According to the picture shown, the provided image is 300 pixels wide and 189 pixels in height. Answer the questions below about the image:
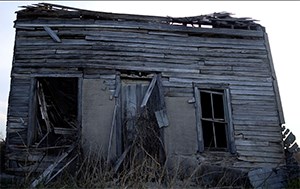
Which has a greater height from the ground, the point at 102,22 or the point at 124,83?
the point at 102,22

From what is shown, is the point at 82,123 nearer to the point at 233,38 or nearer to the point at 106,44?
the point at 106,44

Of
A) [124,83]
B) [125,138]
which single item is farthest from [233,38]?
[125,138]

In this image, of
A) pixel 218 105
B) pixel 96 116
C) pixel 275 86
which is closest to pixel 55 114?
pixel 96 116

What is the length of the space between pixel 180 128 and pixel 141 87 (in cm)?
144

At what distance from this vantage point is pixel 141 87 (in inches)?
365

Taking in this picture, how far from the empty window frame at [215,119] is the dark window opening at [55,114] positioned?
3.06 m

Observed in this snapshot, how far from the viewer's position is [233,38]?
1026 cm

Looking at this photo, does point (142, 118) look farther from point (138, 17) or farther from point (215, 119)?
point (138, 17)

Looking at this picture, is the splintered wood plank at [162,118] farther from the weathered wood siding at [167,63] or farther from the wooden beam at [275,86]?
the wooden beam at [275,86]

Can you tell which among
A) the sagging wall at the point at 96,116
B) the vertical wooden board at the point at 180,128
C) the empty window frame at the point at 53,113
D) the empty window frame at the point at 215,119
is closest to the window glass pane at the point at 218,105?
the empty window frame at the point at 215,119

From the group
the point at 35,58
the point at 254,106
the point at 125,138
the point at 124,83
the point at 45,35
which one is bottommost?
the point at 125,138

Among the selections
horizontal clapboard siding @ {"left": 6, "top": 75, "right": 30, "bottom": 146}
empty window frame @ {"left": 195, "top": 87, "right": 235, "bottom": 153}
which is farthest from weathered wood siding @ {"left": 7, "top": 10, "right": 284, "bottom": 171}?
empty window frame @ {"left": 195, "top": 87, "right": 235, "bottom": 153}

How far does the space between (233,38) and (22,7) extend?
5.76 m

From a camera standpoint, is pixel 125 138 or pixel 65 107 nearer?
pixel 125 138
